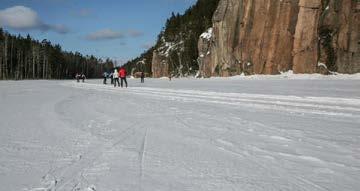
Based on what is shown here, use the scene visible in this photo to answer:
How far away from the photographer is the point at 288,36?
1986 inches

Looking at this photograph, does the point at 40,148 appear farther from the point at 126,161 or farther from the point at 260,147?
the point at 260,147

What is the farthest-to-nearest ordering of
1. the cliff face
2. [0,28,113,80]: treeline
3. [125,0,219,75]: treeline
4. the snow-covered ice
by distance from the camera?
[0,28,113,80]: treeline, [125,0,219,75]: treeline, the cliff face, the snow-covered ice

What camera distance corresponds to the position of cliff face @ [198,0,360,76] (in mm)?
44406

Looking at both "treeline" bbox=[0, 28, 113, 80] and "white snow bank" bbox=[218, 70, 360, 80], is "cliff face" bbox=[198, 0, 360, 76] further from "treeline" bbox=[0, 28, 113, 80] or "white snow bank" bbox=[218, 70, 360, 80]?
"treeline" bbox=[0, 28, 113, 80]

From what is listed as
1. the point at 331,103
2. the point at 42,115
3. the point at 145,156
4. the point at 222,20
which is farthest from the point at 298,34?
the point at 145,156

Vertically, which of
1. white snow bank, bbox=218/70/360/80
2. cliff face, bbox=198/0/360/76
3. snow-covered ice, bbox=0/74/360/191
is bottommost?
snow-covered ice, bbox=0/74/360/191

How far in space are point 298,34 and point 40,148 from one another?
147ft

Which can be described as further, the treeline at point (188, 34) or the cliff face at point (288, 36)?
the treeline at point (188, 34)

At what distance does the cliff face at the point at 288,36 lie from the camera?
146 feet

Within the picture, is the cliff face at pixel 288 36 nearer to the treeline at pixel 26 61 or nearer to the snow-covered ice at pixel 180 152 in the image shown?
the snow-covered ice at pixel 180 152

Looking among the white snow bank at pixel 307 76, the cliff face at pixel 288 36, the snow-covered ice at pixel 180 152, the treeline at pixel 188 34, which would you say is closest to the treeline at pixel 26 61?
the treeline at pixel 188 34

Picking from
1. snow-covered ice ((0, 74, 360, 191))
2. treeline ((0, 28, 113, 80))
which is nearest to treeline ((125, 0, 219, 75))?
treeline ((0, 28, 113, 80))

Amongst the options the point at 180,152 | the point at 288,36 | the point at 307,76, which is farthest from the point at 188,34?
the point at 180,152

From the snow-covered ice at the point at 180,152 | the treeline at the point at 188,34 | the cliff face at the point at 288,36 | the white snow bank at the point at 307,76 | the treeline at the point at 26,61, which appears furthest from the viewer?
the treeline at the point at 26,61
